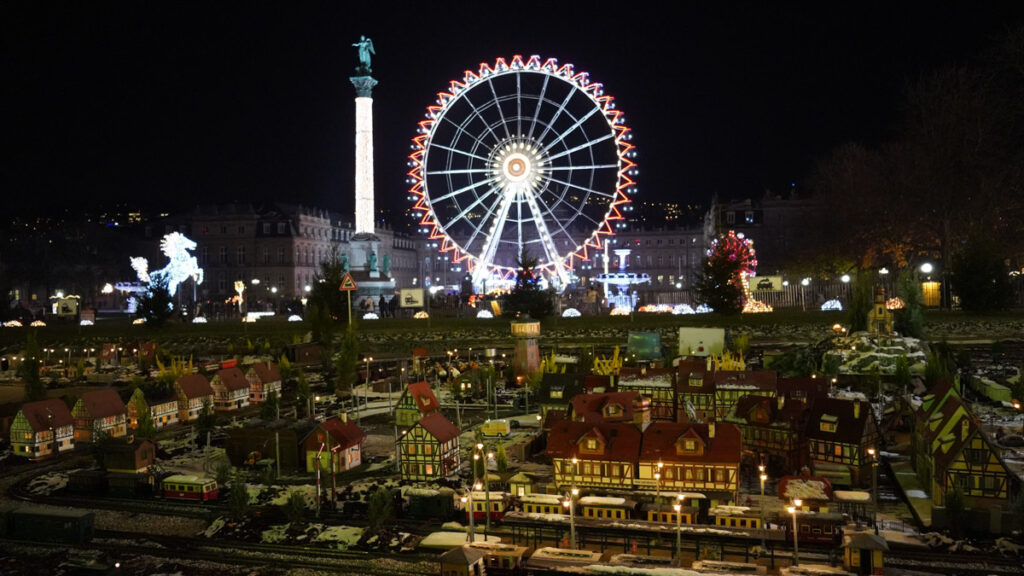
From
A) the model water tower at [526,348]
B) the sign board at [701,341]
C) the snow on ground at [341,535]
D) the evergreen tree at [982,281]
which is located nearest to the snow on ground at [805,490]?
the snow on ground at [341,535]

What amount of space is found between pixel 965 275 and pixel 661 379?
24670 mm

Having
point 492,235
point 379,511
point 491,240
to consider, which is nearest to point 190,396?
point 379,511

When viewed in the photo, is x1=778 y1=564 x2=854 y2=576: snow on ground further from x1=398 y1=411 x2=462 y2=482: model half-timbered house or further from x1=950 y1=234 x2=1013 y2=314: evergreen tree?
x1=950 y1=234 x2=1013 y2=314: evergreen tree

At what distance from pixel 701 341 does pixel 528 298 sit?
1457 centimetres

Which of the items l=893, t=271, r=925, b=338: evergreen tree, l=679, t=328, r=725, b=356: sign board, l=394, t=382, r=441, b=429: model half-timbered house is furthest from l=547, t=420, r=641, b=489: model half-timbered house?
l=893, t=271, r=925, b=338: evergreen tree

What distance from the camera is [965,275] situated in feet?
121

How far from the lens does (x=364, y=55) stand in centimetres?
5472

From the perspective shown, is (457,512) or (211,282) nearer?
(457,512)

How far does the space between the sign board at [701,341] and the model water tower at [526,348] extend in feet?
16.5

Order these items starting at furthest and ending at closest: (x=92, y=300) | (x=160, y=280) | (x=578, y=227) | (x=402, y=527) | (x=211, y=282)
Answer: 1. (x=578, y=227)
2. (x=211, y=282)
3. (x=92, y=300)
4. (x=160, y=280)
5. (x=402, y=527)

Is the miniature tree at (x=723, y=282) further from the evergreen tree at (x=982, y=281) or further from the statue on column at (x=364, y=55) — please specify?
the statue on column at (x=364, y=55)

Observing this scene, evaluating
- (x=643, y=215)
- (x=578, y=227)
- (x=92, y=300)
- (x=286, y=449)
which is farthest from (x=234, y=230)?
(x=286, y=449)

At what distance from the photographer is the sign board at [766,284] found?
152 feet

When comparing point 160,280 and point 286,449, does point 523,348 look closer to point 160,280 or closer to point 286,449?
point 286,449
